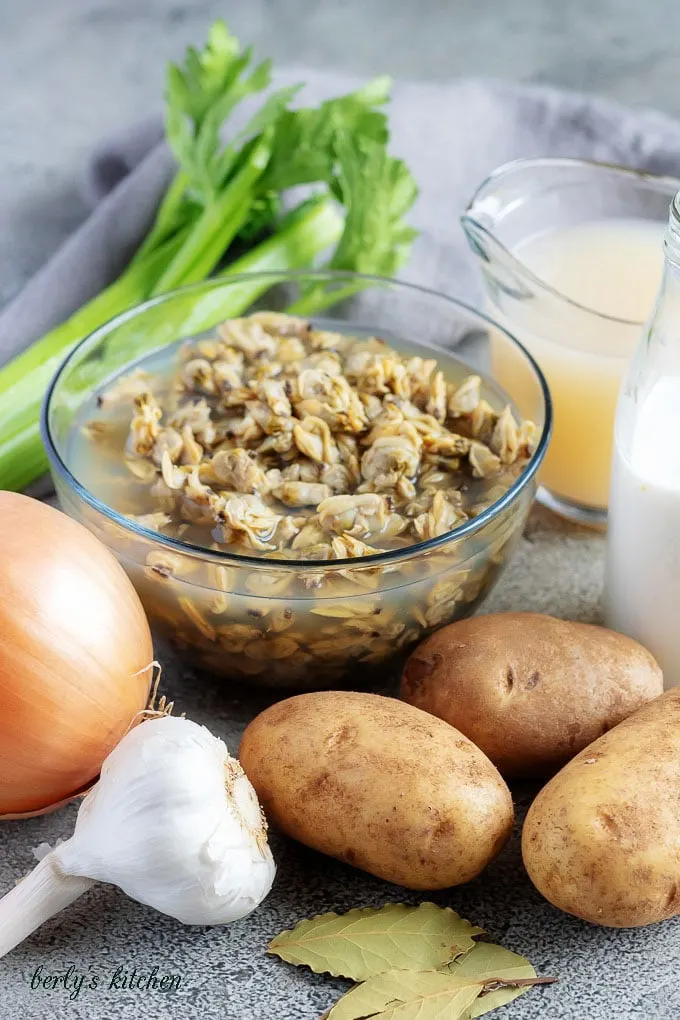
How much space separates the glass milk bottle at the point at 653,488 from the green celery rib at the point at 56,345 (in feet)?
2.27

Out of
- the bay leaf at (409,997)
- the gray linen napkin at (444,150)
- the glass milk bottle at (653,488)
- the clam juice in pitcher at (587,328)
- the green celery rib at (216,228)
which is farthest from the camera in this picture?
the gray linen napkin at (444,150)

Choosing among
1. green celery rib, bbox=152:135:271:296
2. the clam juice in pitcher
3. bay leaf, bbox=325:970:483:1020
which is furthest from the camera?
green celery rib, bbox=152:135:271:296

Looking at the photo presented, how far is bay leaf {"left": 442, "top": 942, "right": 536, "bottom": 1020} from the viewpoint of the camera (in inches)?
50.6

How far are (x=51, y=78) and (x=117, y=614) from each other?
81.2 inches

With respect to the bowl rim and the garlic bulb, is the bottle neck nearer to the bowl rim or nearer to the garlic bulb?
the bowl rim

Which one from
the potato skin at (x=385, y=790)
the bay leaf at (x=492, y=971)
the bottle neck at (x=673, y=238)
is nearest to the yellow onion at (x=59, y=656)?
the potato skin at (x=385, y=790)

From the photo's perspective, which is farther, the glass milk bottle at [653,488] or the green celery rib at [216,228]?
the green celery rib at [216,228]

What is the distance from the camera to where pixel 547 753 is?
1.49 m

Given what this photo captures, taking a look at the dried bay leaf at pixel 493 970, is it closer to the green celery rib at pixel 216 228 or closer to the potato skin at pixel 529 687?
the potato skin at pixel 529 687

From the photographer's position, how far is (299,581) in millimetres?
1429

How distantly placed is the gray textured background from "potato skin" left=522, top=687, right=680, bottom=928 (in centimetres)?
8

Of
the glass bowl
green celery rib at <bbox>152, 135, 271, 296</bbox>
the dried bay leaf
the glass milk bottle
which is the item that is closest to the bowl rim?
the glass bowl

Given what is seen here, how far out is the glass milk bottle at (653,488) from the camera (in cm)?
151

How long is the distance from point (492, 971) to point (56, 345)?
1.23 m
